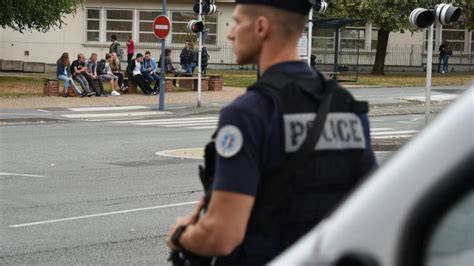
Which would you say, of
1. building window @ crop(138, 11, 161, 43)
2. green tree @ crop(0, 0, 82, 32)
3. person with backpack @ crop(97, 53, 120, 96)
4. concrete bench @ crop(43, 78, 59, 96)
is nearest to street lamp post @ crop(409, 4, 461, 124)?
person with backpack @ crop(97, 53, 120, 96)

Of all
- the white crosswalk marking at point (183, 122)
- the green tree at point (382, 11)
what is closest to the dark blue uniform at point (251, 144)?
the white crosswalk marking at point (183, 122)

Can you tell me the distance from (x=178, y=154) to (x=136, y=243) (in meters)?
7.26

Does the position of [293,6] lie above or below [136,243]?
above

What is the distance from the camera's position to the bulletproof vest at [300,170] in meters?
2.92

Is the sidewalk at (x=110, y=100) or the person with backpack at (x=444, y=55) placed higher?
the person with backpack at (x=444, y=55)

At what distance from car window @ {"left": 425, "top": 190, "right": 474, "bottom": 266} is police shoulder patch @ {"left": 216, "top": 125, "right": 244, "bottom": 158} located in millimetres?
1031

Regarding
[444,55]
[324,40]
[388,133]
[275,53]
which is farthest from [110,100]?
[444,55]

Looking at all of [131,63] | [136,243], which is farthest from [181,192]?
[131,63]

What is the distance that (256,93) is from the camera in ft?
9.64

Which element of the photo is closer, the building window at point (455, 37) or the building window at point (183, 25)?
the building window at point (183, 25)

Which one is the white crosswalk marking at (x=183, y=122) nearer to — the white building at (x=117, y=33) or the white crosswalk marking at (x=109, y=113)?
the white crosswalk marking at (x=109, y=113)

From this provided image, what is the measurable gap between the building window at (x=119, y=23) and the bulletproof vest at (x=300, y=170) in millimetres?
50270

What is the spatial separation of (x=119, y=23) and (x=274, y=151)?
50.8 metres

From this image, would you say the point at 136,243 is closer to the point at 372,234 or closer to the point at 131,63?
the point at 372,234
